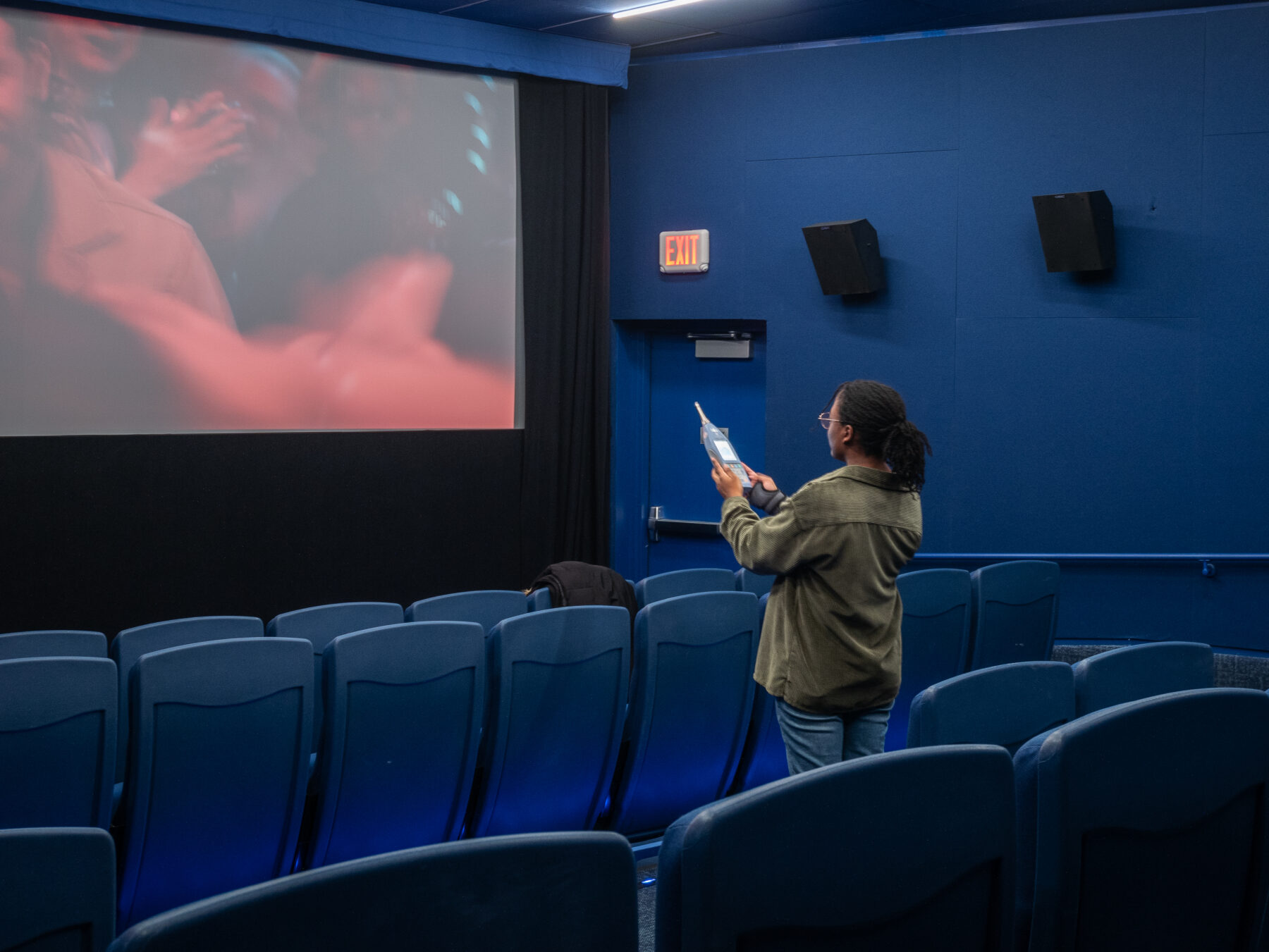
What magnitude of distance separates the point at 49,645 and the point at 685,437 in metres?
4.47

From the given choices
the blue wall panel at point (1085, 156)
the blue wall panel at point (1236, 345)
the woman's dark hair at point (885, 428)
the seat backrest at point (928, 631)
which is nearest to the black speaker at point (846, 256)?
the blue wall panel at point (1085, 156)

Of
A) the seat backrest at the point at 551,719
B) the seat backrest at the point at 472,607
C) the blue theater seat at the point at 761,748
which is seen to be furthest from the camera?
the seat backrest at the point at 472,607

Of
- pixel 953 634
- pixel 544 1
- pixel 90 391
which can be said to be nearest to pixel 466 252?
pixel 544 1

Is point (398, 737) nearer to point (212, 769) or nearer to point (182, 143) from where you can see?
point (212, 769)

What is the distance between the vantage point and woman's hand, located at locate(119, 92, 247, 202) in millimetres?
5504

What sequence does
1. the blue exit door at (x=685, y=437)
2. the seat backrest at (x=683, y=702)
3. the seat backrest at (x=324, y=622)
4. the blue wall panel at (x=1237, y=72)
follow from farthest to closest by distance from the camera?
Answer: the blue exit door at (x=685, y=437), the blue wall panel at (x=1237, y=72), the seat backrest at (x=324, y=622), the seat backrest at (x=683, y=702)

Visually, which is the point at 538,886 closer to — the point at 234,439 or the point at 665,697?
the point at 665,697

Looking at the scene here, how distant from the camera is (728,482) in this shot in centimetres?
270

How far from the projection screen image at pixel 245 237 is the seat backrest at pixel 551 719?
3479mm

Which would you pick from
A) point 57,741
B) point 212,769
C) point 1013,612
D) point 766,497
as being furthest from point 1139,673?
point 57,741

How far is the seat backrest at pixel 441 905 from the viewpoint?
903 mm

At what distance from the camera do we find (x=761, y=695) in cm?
348

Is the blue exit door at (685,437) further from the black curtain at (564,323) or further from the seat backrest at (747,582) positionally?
the seat backrest at (747,582)

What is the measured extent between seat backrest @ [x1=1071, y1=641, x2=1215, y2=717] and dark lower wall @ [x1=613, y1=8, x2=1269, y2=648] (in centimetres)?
376
